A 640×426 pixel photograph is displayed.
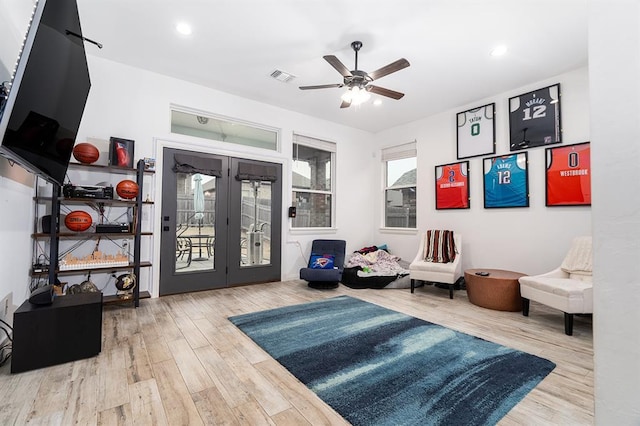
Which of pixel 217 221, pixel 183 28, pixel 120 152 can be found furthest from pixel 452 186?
pixel 120 152

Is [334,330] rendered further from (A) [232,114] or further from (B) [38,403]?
(A) [232,114]

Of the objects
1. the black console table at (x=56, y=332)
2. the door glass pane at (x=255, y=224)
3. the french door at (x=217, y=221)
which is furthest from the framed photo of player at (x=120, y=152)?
the black console table at (x=56, y=332)

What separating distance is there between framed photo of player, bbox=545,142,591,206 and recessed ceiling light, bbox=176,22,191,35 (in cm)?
471

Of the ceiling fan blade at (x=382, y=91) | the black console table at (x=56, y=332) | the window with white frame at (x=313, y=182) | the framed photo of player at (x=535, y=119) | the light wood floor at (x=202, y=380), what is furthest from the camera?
the window with white frame at (x=313, y=182)

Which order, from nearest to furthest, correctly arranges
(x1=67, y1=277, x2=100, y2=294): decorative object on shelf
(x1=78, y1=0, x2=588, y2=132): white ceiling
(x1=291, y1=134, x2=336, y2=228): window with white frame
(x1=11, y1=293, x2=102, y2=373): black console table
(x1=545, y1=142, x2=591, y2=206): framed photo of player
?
1. (x1=11, y1=293, x2=102, y2=373): black console table
2. (x1=78, y1=0, x2=588, y2=132): white ceiling
3. (x1=67, y1=277, x2=100, y2=294): decorative object on shelf
4. (x1=545, y1=142, x2=591, y2=206): framed photo of player
5. (x1=291, y1=134, x2=336, y2=228): window with white frame

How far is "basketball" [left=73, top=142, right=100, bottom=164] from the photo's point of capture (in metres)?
3.21

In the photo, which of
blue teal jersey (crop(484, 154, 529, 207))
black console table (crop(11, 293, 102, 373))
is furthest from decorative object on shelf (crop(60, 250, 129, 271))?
blue teal jersey (crop(484, 154, 529, 207))

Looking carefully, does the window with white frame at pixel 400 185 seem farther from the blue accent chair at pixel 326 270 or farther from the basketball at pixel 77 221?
the basketball at pixel 77 221

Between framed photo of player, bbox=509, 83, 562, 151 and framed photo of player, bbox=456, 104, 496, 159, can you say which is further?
framed photo of player, bbox=456, 104, 496, 159

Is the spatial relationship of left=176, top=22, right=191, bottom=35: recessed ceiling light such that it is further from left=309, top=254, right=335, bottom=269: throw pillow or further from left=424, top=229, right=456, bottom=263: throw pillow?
left=424, top=229, right=456, bottom=263: throw pillow

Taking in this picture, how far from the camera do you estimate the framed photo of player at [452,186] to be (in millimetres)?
4836

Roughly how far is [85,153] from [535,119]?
18.8ft

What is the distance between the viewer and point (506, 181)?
172 inches

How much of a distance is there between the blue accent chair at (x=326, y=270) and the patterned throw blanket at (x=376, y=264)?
14.3 inches
